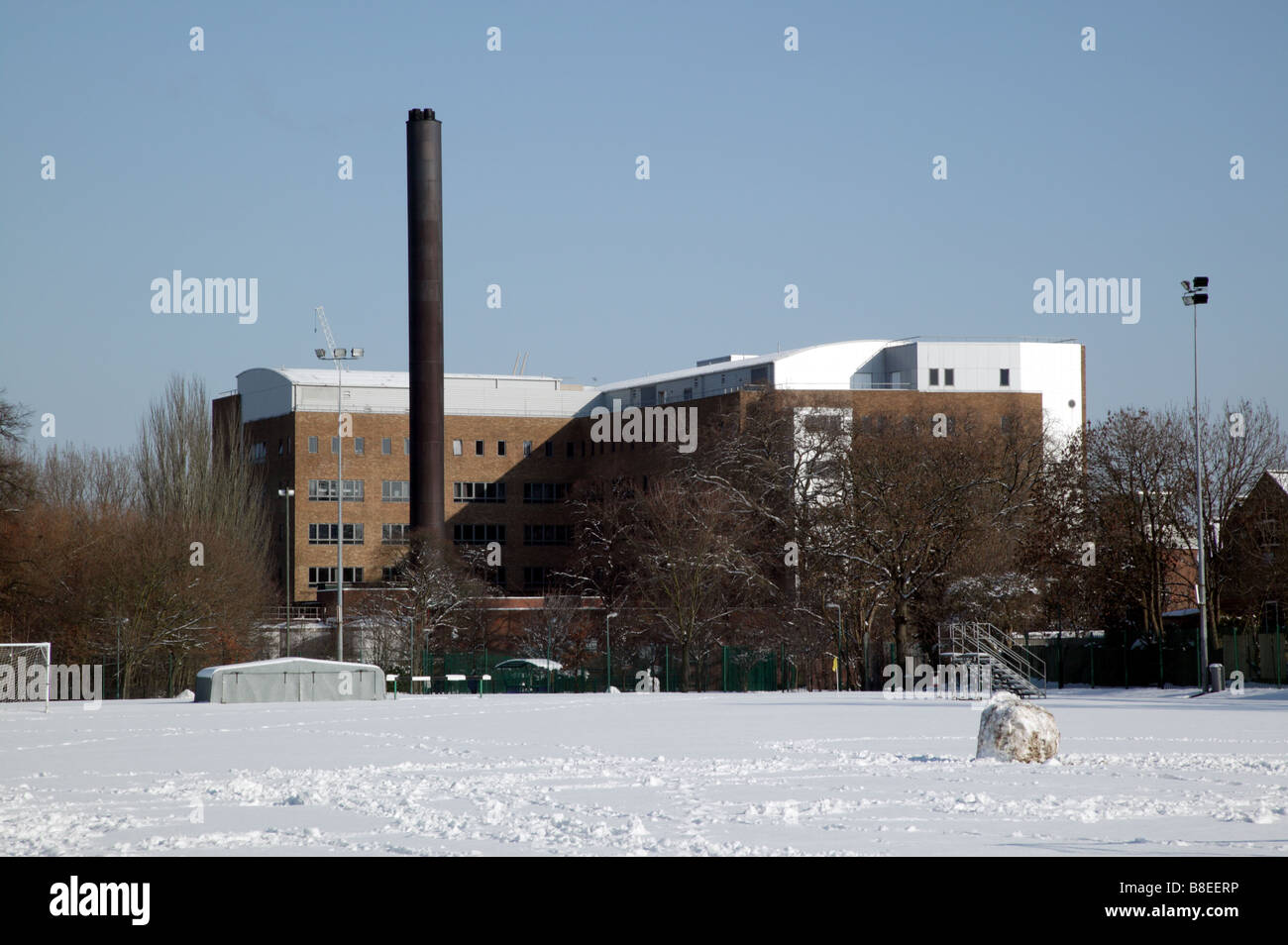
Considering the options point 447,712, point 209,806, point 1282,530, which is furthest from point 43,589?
point 1282,530

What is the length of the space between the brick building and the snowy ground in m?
70.7

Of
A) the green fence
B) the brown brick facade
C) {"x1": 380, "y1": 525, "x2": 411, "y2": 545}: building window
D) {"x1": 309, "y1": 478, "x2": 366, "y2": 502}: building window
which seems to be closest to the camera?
the green fence

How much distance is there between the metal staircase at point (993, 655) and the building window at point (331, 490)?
203 feet

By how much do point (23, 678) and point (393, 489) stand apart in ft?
226

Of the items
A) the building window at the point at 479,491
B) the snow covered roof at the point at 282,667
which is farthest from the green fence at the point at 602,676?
the building window at the point at 479,491

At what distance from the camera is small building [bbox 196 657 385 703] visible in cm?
4497

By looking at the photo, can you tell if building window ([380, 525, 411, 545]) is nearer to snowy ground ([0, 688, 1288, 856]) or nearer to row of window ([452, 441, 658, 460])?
row of window ([452, 441, 658, 460])

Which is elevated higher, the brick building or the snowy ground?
the brick building

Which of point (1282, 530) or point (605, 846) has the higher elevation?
point (1282, 530)

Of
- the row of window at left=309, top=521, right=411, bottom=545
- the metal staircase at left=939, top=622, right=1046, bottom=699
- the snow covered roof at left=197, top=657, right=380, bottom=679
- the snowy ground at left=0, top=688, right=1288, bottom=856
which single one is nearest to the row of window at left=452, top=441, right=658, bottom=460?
the row of window at left=309, top=521, right=411, bottom=545

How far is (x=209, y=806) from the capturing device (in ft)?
56.1
